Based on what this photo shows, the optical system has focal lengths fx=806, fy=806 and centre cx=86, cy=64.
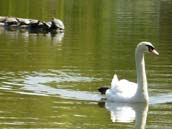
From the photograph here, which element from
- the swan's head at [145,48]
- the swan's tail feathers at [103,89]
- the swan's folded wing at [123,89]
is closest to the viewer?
the swan's folded wing at [123,89]

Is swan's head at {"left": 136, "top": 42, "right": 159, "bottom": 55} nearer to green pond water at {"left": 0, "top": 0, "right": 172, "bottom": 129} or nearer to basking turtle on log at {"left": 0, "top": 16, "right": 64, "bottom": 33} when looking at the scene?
green pond water at {"left": 0, "top": 0, "right": 172, "bottom": 129}

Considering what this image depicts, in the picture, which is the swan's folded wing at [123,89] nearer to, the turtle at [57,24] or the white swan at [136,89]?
the white swan at [136,89]

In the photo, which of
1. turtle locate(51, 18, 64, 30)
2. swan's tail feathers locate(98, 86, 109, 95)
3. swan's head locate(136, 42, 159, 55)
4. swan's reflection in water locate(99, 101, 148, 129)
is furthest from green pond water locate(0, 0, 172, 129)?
turtle locate(51, 18, 64, 30)

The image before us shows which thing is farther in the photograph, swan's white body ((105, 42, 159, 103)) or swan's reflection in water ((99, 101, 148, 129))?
swan's white body ((105, 42, 159, 103))

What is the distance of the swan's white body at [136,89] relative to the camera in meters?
18.8

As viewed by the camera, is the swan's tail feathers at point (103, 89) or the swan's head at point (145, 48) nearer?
the swan's head at point (145, 48)

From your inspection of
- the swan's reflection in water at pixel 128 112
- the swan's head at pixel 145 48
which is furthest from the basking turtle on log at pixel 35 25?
the swan's reflection in water at pixel 128 112

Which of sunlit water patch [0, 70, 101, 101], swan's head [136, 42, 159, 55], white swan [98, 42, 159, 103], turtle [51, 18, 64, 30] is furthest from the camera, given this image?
turtle [51, 18, 64, 30]

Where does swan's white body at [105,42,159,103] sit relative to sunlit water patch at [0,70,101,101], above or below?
above

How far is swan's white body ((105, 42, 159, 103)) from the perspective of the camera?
61.6ft

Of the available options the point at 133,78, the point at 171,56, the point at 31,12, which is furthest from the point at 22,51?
the point at 31,12

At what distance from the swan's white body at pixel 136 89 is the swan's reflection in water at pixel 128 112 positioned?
0.55 feet

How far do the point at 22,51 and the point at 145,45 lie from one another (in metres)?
13.3

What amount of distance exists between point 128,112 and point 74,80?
522 centimetres
